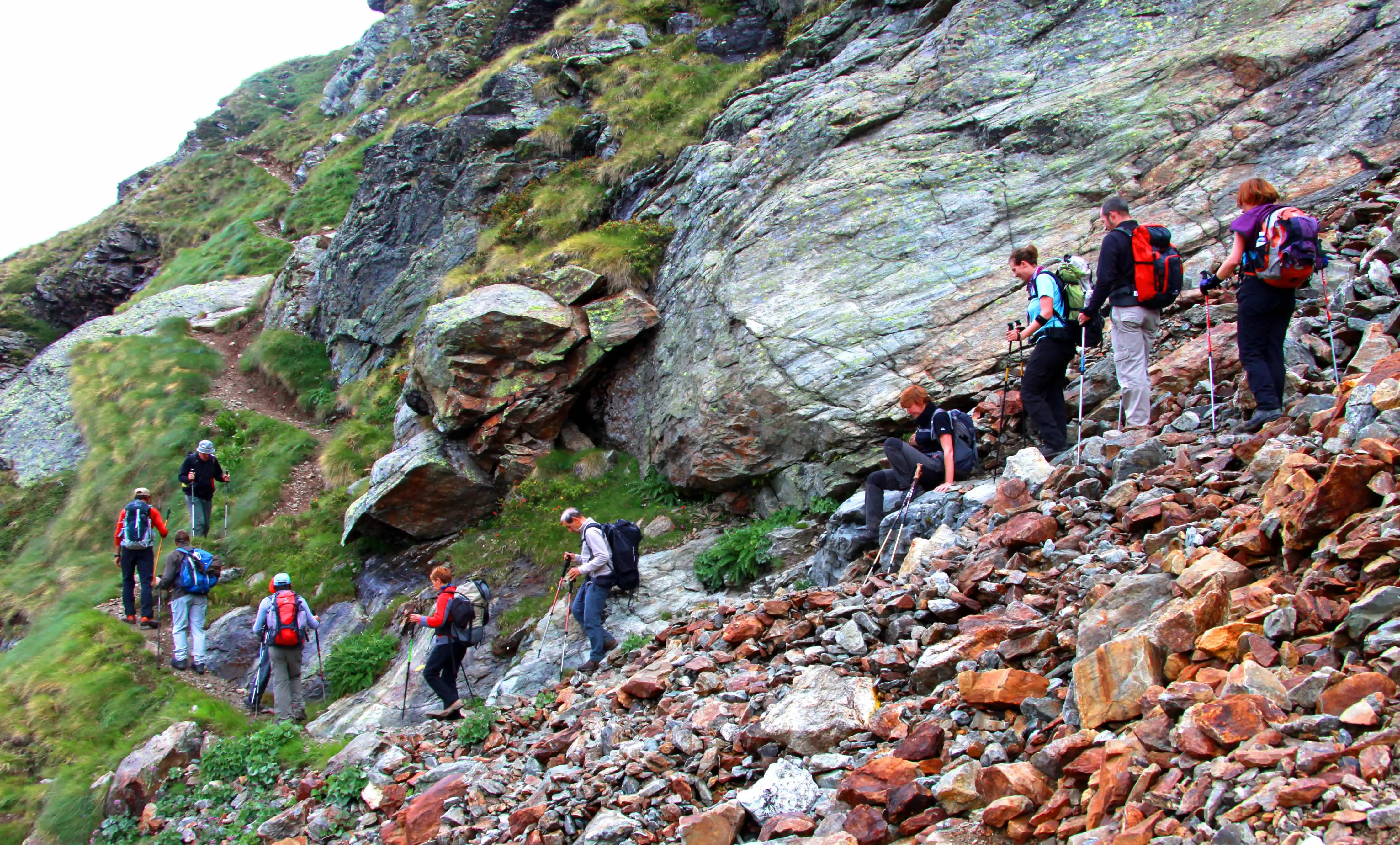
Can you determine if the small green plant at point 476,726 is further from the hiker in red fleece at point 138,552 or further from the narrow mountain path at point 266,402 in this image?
the narrow mountain path at point 266,402

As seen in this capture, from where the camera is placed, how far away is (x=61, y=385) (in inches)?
1056

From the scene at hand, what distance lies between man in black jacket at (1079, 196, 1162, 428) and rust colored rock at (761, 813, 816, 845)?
6054mm

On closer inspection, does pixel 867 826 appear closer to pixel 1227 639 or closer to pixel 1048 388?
pixel 1227 639

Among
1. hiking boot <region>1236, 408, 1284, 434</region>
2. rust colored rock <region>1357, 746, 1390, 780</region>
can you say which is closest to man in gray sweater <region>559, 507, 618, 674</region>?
hiking boot <region>1236, 408, 1284, 434</region>

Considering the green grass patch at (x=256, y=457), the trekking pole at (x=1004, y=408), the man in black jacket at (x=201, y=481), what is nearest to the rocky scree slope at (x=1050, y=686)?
the trekking pole at (x=1004, y=408)

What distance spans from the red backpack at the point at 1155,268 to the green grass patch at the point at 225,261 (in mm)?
32374

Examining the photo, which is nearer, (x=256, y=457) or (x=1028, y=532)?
(x=1028, y=532)

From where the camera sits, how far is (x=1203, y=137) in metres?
12.0

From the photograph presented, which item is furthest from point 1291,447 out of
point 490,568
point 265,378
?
point 265,378

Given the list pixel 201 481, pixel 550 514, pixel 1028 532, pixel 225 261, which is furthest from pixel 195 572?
pixel 225 261

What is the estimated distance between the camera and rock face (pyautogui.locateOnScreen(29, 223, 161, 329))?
37.5 m

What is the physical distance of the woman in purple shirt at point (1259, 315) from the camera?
732 centimetres

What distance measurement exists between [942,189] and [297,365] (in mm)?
20497

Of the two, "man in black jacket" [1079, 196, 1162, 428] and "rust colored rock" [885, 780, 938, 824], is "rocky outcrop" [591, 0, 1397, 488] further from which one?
"rust colored rock" [885, 780, 938, 824]
